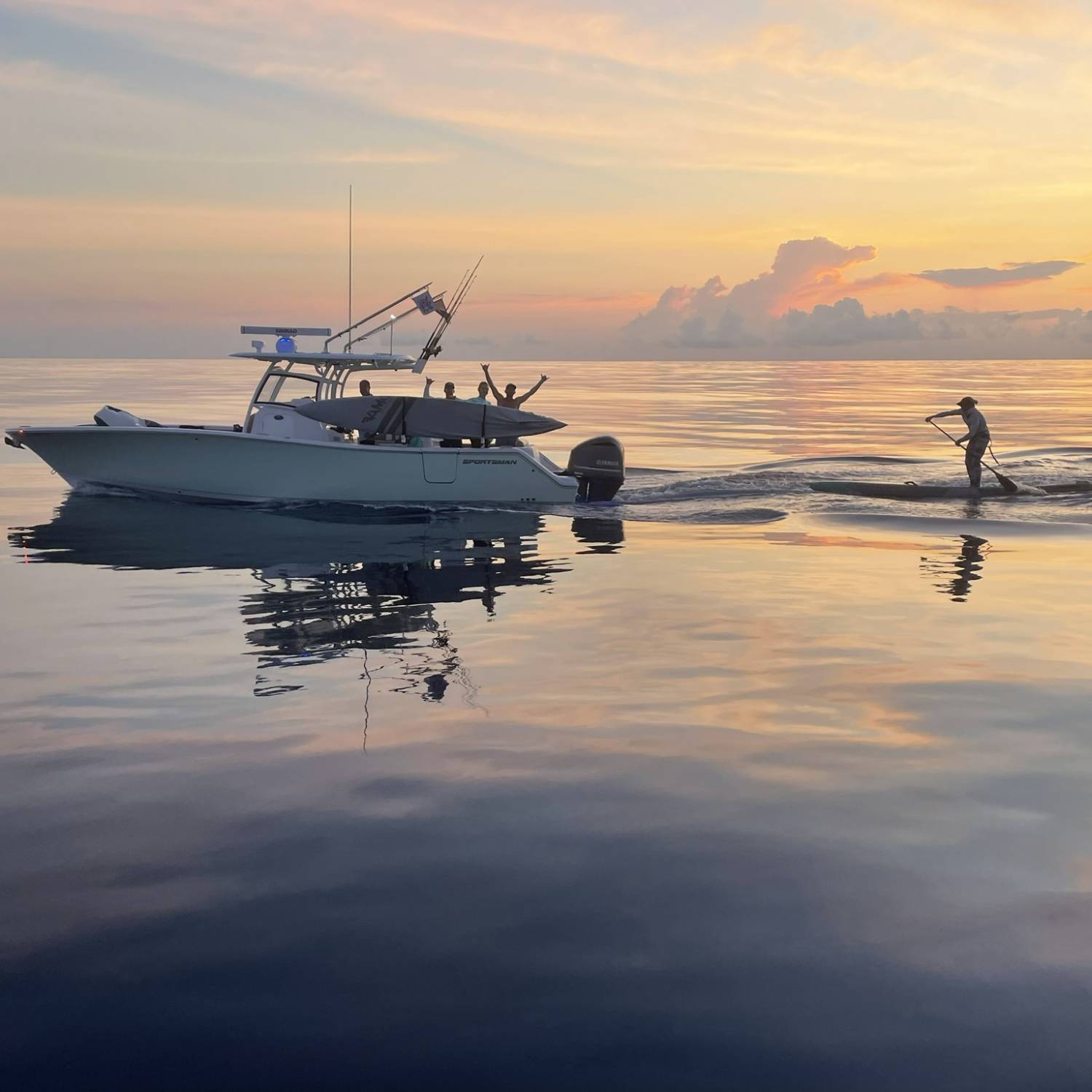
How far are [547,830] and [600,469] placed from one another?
20.3 metres

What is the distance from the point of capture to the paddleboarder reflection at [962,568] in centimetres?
1642

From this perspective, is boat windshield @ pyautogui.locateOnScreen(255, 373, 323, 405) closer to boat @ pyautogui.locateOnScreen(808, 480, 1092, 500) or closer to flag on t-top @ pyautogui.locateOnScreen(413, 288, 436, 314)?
flag on t-top @ pyautogui.locateOnScreen(413, 288, 436, 314)

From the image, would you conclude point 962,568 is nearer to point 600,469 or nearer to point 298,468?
point 600,469

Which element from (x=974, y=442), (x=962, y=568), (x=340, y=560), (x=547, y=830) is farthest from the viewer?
(x=974, y=442)

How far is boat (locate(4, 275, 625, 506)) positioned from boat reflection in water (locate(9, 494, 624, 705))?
0.52 metres

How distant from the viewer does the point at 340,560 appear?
19578 millimetres

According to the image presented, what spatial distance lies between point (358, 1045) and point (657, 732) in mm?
5009

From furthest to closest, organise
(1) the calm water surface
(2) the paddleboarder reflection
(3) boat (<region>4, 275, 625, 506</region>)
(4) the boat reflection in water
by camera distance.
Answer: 1. (3) boat (<region>4, 275, 625, 506</region>)
2. (2) the paddleboarder reflection
3. (4) the boat reflection in water
4. (1) the calm water surface

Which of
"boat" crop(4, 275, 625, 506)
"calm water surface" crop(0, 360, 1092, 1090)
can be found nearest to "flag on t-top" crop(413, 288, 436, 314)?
"boat" crop(4, 275, 625, 506)

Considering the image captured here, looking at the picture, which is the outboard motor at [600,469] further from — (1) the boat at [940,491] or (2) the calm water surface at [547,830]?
(2) the calm water surface at [547,830]

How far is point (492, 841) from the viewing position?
732 centimetres

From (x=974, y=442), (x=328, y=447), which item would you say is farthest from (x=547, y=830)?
(x=974, y=442)

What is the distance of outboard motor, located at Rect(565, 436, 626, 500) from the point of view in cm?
2736

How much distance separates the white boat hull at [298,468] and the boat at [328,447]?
0.08 ft
